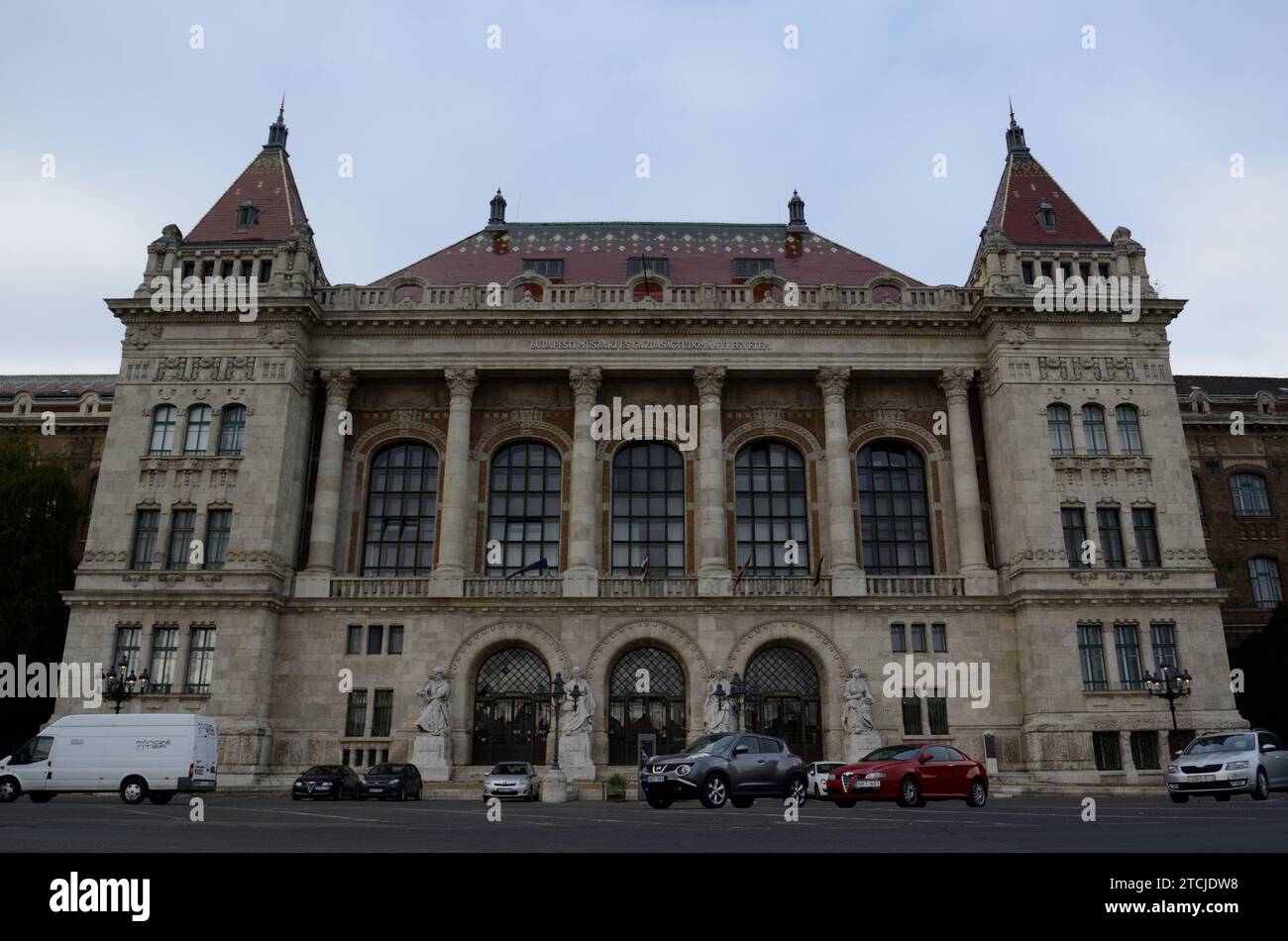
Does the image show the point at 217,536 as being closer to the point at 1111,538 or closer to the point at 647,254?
the point at 647,254

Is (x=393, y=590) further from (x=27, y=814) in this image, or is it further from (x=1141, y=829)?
(x=1141, y=829)

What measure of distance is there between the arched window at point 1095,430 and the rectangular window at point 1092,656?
7367 mm

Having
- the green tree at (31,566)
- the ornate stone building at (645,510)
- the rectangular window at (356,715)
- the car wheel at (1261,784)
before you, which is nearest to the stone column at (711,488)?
the ornate stone building at (645,510)

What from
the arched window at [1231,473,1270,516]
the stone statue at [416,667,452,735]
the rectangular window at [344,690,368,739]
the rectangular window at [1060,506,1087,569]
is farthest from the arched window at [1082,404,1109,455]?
the rectangular window at [344,690,368,739]

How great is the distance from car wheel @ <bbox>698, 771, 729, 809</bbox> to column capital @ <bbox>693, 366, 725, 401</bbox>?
77.6ft

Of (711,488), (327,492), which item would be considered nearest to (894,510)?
(711,488)

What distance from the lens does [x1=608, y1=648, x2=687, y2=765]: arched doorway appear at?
3741 cm

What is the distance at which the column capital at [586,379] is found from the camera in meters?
41.2

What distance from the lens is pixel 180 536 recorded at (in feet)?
126

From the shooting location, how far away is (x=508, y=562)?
134ft

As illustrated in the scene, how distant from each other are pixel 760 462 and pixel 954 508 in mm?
8283

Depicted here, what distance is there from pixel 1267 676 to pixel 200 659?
42985mm
